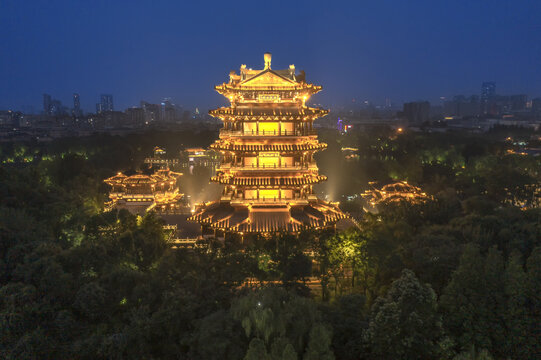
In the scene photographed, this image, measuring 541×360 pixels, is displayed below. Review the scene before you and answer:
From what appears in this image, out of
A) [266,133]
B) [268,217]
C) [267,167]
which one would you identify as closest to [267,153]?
[267,167]

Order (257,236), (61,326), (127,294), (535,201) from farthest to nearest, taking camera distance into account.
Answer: (535,201) → (257,236) → (127,294) → (61,326)

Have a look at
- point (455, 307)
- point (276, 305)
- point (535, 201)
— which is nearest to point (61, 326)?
A: point (276, 305)

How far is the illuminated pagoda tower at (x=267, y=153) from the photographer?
65.4 ft

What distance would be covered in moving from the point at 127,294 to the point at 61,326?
2.18 meters

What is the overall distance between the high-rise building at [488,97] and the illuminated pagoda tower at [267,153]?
475 ft

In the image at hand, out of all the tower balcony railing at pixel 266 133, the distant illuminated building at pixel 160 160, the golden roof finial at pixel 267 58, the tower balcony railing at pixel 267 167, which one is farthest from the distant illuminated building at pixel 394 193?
the distant illuminated building at pixel 160 160

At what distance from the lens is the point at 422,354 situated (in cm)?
1000

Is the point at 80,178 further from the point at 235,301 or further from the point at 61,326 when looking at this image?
the point at 235,301

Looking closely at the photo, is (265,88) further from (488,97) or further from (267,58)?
(488,97)

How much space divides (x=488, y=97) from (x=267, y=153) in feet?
562

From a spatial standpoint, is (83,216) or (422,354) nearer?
(422,354)

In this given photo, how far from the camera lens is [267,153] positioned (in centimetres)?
2023

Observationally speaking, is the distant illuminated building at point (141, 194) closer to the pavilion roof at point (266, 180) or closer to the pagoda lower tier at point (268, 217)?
the pagoda lower tier at point (268, 217)

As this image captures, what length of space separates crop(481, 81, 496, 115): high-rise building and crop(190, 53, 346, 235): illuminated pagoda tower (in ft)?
475
